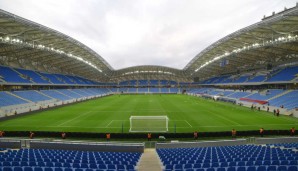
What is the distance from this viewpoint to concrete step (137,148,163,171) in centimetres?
1251

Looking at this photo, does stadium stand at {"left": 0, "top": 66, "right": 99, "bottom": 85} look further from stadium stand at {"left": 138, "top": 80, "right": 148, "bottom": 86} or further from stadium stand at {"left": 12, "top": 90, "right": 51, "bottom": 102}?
stadium stand at {"left": 138, "top": 80, "right": 148, "bottom": 86}

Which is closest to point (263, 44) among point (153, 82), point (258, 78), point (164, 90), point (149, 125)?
point (258, 78)

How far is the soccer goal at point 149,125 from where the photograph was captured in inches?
1076

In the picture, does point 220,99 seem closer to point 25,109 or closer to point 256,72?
point 256,72

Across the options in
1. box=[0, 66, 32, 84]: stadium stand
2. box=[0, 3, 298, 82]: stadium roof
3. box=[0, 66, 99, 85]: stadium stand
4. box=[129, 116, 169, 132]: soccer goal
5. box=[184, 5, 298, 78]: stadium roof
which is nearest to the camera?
box=[129, 116, 169, 132]: soccer goal

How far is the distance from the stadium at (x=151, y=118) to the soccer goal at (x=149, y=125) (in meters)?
0.13

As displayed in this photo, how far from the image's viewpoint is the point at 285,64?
195 feet

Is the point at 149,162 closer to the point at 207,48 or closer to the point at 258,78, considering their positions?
the point at 207,48

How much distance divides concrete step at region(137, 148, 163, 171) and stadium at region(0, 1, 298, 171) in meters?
0.08

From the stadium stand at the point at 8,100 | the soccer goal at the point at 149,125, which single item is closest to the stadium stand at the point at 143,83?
the stadium stand at the point at 8,100

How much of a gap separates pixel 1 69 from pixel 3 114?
2117 centimetres

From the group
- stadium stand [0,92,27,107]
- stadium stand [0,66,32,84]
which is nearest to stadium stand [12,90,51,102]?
stadium stand [0,66,32,84]

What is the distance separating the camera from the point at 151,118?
30.7 meters

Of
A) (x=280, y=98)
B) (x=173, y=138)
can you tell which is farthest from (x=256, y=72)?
(x=173, y=138)
